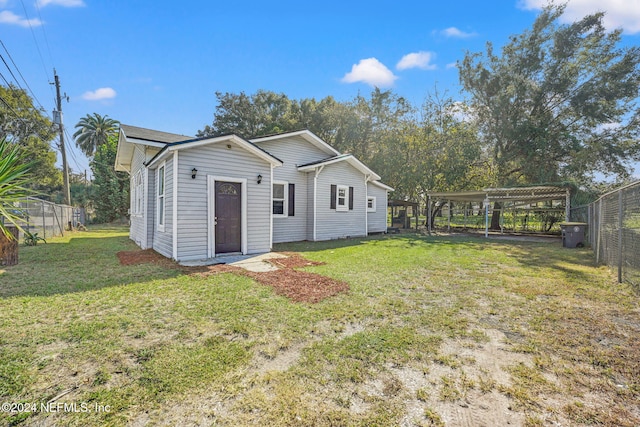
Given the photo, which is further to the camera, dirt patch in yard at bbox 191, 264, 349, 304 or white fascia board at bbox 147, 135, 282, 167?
white fascia board at bbox 147, 135, 282, 167

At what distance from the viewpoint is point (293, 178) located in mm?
12195

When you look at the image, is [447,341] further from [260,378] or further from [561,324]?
[260,378]

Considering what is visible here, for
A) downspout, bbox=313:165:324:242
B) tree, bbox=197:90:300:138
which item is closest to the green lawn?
downspout, bbox=313:165:324:242

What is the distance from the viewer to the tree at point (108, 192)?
1015 inches

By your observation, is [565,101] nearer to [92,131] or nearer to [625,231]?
[625,231]

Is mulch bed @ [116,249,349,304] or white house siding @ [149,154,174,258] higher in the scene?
white house siding @ [149,154,174,258]

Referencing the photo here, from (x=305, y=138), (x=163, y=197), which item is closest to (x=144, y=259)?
(x=163, y=197)

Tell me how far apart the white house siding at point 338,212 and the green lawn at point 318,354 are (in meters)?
7.26

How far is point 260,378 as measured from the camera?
2373mm

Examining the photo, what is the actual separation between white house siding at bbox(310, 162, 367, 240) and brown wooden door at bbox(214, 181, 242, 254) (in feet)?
15.3

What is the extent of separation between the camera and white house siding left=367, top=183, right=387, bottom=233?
16.0m

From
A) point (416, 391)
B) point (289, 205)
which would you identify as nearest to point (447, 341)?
point (416, 391)

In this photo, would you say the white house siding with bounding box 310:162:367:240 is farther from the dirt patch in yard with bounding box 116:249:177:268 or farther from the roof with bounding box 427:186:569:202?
the dirt patch in yard with bounding box 116:249:177:268

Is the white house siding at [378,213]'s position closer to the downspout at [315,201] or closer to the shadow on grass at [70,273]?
the downspout at [315,201]
